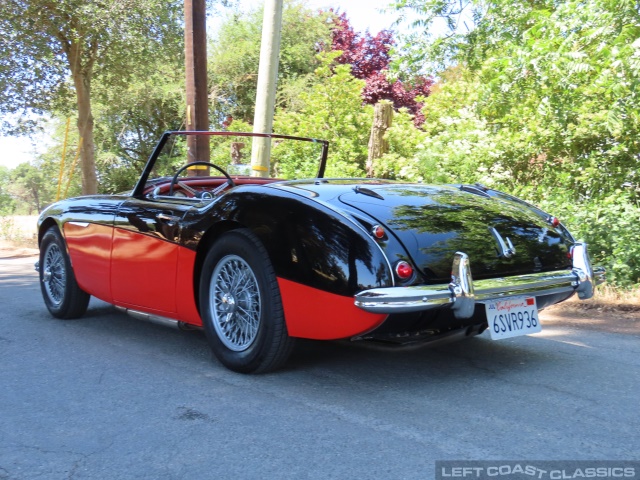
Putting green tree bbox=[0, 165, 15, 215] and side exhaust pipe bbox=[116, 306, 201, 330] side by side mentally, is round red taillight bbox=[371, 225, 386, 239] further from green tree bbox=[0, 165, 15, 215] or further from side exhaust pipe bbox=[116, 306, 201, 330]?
green tree bbox=[0, 165, 15, 215]

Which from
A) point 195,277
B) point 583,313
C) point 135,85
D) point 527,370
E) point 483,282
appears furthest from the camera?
point 135,85

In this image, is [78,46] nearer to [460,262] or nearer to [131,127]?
[131,127]

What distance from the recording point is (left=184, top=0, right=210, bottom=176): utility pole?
9.45m

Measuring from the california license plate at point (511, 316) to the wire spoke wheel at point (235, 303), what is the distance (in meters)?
1.23

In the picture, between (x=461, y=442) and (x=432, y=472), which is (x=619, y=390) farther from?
(x=432, y=472)

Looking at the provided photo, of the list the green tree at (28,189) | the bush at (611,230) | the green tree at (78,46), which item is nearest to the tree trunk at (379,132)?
the bush at (611,230)

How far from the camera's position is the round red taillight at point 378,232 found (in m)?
3.51

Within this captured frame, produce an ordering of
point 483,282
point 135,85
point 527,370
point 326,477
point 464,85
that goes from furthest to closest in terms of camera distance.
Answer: point 135,85, point 464,85, point 527,370, point 483,282, point 326,477

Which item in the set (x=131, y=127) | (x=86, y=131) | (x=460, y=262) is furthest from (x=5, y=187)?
(x=460, y=262)

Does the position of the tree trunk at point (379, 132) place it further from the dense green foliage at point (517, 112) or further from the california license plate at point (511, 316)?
the california license plate at point (511, 316)

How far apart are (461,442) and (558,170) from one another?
6.83m

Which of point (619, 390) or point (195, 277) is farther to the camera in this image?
point (195, 277)

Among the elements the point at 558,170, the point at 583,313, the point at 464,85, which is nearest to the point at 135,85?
the point at 464,85

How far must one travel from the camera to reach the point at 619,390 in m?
3.64
